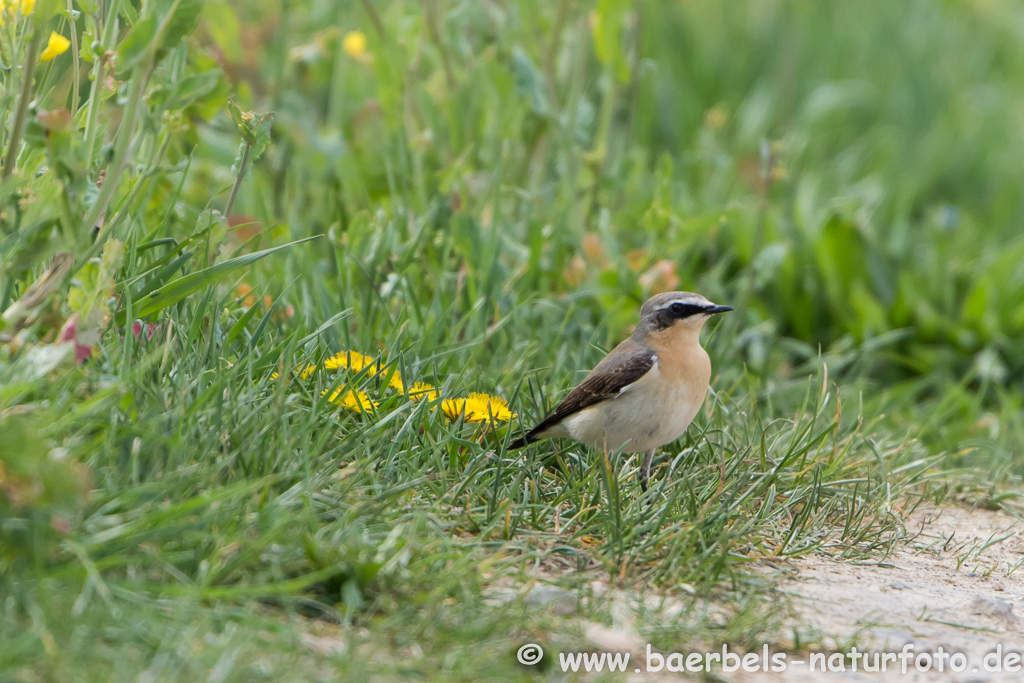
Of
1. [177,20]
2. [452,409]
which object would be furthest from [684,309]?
[177,20]

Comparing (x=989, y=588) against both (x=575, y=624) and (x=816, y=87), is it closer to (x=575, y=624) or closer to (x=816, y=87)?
(x=575, y=624)

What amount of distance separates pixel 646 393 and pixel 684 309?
44 cm

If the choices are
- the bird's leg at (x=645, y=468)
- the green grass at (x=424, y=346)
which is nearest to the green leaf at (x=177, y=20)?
the green grass at (x=424, y=346)

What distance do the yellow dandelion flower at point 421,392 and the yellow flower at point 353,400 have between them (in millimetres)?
174

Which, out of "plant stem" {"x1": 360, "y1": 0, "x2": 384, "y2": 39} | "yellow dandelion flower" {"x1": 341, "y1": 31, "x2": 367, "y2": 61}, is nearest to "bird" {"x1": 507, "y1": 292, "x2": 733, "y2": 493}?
"plant stem" {"x1": 360, "y1": 0, "x2": 384, "y2": 39}

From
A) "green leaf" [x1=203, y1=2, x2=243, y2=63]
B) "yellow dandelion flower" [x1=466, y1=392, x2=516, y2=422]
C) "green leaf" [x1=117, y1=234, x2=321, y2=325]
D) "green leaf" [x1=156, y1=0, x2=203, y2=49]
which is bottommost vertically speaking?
"yellow dandelion flower" [x1=466, y1=392, x2=516, y2=422]

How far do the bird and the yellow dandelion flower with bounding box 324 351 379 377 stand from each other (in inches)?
24.4

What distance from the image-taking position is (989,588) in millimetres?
3553

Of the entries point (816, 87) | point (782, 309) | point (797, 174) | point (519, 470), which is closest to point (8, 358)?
point (519, 470)

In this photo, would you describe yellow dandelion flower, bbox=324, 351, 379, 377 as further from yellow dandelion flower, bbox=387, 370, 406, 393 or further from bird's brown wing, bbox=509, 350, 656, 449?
bird's brown wing, bbox=509, 350, 656, 449

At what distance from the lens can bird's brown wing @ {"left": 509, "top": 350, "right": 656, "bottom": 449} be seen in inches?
153

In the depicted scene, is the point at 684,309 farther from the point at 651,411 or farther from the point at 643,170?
the point at 643,170

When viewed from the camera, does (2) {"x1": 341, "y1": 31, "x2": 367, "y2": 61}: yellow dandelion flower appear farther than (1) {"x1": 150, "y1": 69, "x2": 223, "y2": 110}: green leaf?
Yes

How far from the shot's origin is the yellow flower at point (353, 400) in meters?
3.53
